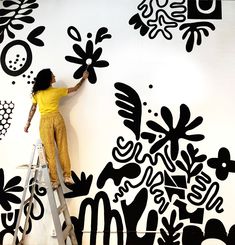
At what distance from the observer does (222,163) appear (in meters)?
2.93

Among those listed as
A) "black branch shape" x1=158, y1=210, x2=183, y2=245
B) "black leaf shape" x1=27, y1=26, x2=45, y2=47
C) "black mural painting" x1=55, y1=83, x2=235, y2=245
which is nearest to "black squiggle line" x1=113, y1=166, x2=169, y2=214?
"black mural painting" x1=55, y1=83, x2=235, y2=245

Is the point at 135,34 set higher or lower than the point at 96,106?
higher

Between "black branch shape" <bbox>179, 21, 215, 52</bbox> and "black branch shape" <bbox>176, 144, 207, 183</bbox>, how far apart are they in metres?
1.03

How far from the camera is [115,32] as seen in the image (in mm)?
3012

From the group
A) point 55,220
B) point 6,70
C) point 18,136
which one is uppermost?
point 6,70

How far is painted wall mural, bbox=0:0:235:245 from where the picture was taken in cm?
292

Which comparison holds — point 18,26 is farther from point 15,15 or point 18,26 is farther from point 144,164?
point 144,164

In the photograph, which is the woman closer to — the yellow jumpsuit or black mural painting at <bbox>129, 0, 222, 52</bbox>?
the yellow jumpsuit

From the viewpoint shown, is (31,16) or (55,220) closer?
(55,220)

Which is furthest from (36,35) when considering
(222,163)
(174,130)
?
(222,163)

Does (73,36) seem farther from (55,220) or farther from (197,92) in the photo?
(55,220)

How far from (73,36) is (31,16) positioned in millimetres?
493

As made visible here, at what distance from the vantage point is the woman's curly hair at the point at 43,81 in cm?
284

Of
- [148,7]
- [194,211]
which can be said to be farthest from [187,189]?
[148,7]
